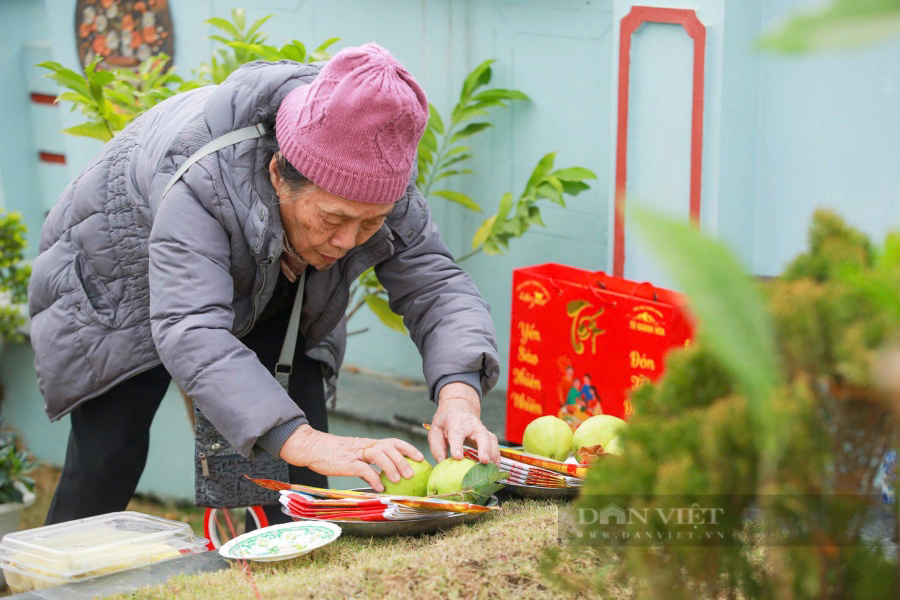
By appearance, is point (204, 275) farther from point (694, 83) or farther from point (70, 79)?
point (694, 83)

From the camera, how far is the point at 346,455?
1.97m

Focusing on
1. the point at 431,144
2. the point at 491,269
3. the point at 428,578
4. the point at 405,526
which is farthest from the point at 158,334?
the point at 491,269

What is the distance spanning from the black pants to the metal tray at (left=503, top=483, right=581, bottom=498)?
2.75 ft

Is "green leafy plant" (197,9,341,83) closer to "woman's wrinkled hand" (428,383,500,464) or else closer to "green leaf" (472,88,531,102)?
"green leaf" (472,88,531,102)

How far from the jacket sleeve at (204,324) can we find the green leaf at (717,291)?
1385 mm

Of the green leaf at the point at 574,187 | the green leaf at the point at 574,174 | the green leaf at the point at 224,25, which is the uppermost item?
the green leaf at the point at 224,25

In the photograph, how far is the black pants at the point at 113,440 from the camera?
2637 mm

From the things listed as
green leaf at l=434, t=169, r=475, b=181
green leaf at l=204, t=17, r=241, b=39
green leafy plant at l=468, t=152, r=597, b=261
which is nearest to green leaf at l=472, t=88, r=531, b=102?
green leaf at l=434, t=169, r=475, b=181

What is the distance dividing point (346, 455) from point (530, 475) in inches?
15.2

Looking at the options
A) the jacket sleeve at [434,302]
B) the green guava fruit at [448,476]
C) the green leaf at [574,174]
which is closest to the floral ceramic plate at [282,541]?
the green guava fruit at [448,476]

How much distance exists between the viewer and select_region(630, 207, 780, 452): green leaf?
683 millimetres

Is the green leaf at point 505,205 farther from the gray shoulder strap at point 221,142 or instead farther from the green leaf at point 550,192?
the gray shoulder strap at point 221,142

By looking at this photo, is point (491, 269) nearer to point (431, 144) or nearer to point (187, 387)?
point (431, 144)

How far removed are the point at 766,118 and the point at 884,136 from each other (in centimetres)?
38
